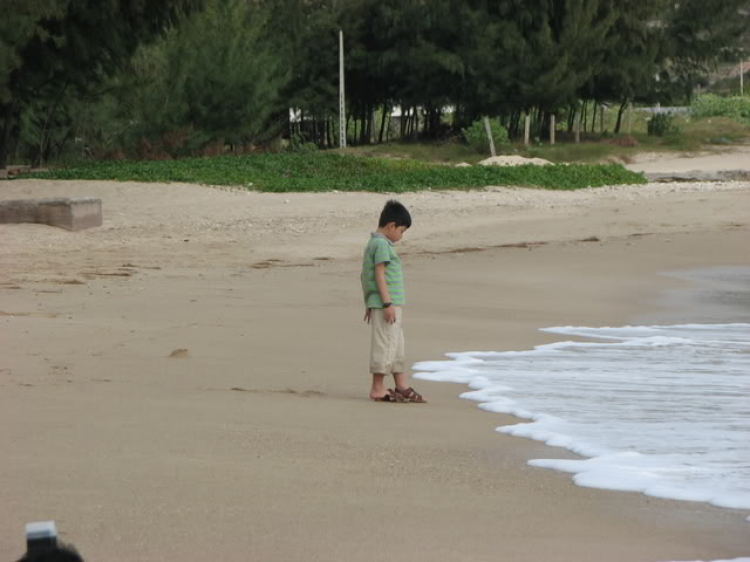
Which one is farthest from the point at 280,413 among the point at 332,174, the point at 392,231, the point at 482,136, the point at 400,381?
the point at 482,136

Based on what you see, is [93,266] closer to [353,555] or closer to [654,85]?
[353,555]

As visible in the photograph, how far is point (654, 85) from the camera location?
48344 mm

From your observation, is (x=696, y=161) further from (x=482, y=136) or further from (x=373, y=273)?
(x=373, y=273)

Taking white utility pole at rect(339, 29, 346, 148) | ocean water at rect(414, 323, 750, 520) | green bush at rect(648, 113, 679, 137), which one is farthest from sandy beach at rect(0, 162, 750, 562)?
green bush at rect(648, 113, 679, 137)

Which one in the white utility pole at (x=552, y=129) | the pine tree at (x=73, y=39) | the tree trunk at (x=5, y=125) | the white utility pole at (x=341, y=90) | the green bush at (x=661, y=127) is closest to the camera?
the pine tree at (x=73, y=39)

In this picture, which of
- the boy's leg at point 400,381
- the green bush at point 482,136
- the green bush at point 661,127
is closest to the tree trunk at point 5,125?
the green bush at point 482,136

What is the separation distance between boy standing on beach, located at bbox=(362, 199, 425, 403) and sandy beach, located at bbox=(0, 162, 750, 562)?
0.74 feet

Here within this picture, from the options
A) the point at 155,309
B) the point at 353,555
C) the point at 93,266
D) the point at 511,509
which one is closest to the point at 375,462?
the point at 511,509

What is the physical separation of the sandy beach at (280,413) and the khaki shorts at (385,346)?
0.29 metres

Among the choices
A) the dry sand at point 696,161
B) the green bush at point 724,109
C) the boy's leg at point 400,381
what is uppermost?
the green bush at point 724,109

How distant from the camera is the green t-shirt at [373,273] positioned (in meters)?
7.12

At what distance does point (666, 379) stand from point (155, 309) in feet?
14.0

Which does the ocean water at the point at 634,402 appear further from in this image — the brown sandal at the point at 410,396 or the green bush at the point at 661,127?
the green bush at the point at 661,127

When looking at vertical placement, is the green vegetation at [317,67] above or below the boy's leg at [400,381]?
above
